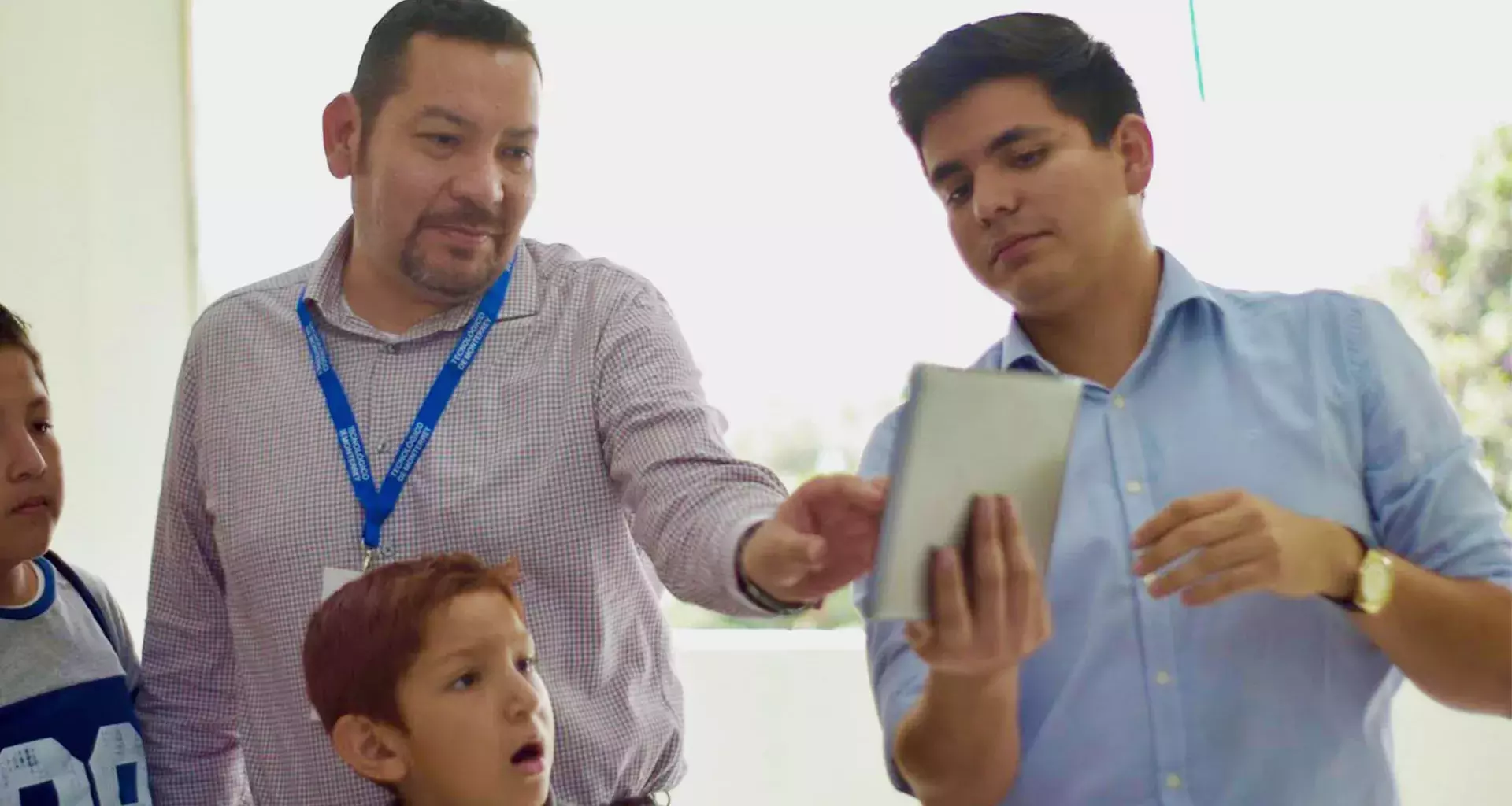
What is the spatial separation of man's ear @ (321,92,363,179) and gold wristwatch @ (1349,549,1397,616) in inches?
55.7

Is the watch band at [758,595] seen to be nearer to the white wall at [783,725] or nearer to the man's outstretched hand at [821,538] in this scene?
the man's outstretched hand at [821,538]

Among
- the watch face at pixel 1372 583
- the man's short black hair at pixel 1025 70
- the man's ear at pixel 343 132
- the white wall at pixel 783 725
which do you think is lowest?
the white wall at pixel 783 725

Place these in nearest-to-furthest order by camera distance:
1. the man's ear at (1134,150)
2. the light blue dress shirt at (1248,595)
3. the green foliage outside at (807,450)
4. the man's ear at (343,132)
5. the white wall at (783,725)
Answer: the light blue dress shirt at (1248,595)
the man's ear at (1134,150)
the man's ear at (343,132)
the white wall at (783,725)
the green foliage outside at (807,450)

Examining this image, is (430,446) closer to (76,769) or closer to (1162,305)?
(76,769)

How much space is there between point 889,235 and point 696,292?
0.56 m

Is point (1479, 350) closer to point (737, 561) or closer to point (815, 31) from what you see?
point (815, 31)

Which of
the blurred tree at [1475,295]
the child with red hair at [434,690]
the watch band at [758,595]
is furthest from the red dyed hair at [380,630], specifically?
the blurred tree at [1475,295]

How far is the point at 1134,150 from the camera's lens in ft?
5.87

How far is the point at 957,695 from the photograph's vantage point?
1495 millimetres

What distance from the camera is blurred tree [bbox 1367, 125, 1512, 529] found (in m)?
3.61

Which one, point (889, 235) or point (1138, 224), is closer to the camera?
point (1138, 224)

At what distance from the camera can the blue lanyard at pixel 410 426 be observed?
1837 mm

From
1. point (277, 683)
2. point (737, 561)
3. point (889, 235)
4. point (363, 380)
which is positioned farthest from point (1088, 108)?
point (889, 235)

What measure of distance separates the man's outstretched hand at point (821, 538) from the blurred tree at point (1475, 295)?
2782mm
